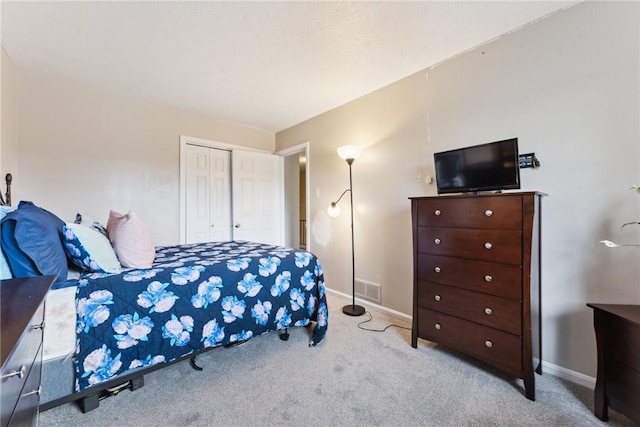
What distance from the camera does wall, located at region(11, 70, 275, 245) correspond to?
265 centimetres

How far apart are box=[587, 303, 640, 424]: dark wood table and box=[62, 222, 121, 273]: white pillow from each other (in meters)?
2.64

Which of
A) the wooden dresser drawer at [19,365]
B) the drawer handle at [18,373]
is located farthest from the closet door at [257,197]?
the drawer handle at [18,373]

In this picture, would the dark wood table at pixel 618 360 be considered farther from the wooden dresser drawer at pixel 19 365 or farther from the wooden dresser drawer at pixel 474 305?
the wooden dresser drawer at pixel 19 365

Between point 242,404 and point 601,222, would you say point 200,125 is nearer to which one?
point 242,404

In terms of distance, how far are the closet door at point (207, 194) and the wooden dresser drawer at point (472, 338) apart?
288 centimetres

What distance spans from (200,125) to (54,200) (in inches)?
69.5

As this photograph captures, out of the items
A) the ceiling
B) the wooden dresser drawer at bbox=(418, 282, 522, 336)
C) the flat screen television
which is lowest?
the wooden dresser drawer at bbox=(418, 282, 522, 336)

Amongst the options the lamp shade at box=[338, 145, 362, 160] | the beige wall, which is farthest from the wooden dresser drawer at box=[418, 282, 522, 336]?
the beige wall

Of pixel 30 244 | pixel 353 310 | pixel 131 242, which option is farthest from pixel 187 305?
pixel 353 310

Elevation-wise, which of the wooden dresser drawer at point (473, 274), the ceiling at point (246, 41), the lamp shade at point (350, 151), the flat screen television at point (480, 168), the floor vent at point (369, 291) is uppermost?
the ceiling at point (246, 41)

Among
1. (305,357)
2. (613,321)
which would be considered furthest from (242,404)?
(613,321)

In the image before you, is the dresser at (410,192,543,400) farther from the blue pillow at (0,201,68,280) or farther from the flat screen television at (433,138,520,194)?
the blue pillow at (0,201,68,280)

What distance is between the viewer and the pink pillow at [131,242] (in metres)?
1.70

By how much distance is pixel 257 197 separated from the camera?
Result: 13.8 ft
